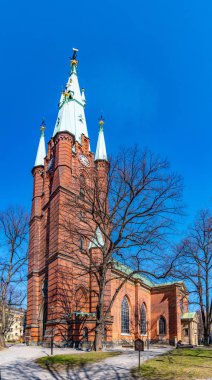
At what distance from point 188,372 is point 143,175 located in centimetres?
1163

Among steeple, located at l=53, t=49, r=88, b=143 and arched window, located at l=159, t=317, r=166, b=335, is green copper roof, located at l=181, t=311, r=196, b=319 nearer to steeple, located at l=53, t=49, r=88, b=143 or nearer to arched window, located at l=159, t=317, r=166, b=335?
arched window, located at l=159, t=317, r=166, b=335

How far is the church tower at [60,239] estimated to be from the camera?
28.9 metres

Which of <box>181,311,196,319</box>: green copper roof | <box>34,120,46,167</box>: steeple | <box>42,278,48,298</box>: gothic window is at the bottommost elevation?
<box>181,311,196,319</box>: green copper roof

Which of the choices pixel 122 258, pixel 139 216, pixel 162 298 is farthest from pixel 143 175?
pixel 162 298

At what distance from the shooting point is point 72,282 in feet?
101

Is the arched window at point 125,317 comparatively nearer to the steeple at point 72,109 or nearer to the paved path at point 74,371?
the steeple at point 72,109

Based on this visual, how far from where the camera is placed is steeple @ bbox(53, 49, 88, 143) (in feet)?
125

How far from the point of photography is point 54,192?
3350 cm

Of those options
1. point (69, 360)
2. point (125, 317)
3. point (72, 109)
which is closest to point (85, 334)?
point (125, 317)

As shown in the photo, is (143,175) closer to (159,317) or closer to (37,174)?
(37,174)

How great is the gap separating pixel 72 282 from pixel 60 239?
12.7 ft

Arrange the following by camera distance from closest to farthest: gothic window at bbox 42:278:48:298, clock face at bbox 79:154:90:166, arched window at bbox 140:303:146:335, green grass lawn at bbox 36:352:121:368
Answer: green grass lawn at bbox 36:352:121:368, gothic window at bbox 42:278:48:298, clock face at bbox 79:154:90:166, arched window at bbox 140:303:146:335

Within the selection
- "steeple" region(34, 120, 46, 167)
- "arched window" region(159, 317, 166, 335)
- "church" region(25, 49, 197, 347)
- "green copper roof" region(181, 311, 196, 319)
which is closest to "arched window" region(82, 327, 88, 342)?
"church" region(25, 49, 197, 347)

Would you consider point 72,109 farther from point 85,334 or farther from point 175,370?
point 175,370
